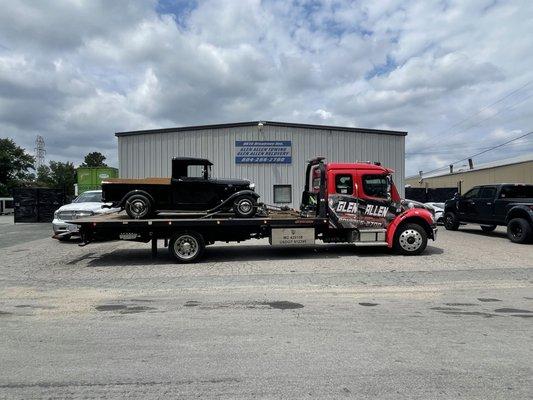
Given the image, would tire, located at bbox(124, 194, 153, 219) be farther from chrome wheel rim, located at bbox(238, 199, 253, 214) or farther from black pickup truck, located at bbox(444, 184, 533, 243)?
black pickup truck, located at bbox(444, 184, 533, 243)

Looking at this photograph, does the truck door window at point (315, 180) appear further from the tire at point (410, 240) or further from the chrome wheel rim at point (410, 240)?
the chrome wheel rim at point (410, 240)

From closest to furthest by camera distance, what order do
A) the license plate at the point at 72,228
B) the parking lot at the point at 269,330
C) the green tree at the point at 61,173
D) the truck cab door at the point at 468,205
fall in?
the parking lot at the point at 269,330 < the license plate at the point at 72,228 < the truck cab door at the point at 468,205 < the green tree at the point at 61,173

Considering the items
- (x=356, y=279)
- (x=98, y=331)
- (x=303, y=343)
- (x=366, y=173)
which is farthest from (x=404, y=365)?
(x=366, y=173)

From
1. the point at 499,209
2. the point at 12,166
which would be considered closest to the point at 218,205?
the point at 499,209

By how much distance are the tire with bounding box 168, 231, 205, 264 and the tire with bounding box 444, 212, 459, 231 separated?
12.9 metres

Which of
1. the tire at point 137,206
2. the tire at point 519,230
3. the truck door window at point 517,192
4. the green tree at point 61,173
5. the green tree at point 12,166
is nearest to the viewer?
the tire at point 137,206

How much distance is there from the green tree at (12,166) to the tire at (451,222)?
7038cm

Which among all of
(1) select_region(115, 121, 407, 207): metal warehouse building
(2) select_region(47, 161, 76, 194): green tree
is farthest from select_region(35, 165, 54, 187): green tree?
(1) select_region(115, 121, 407, 207): metal warehouse building

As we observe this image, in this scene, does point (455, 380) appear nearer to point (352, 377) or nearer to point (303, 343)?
point (352, 377)

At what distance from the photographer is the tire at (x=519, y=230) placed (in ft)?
45.7

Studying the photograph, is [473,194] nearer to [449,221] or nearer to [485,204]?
[485,204]

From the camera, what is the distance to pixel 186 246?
1056 centimetres

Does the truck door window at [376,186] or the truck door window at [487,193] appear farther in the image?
the truck door window at [487,193]

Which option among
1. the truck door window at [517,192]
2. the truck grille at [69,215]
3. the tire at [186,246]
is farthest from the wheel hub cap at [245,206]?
the truck door window at [517,192]
